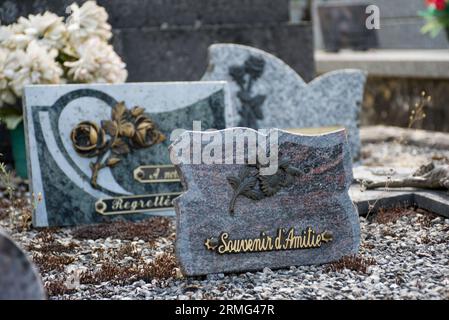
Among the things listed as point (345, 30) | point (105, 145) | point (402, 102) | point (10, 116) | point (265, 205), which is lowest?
point (402, 102)

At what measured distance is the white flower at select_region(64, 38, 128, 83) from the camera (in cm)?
596

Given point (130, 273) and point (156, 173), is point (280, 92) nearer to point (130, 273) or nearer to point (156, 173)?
point (156, 173)

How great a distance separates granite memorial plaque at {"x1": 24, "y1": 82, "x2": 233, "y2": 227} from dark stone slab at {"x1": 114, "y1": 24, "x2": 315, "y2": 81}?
7.04 ft

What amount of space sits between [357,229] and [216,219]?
2.30 ft

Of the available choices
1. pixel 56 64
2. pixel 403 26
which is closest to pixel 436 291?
pixel 56 64

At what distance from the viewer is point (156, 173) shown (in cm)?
552

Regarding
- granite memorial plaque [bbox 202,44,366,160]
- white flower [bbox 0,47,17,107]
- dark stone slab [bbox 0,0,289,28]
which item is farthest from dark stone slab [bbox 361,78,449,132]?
white flower [bbox 0,47,17,107]

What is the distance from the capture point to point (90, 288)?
397 centimetres

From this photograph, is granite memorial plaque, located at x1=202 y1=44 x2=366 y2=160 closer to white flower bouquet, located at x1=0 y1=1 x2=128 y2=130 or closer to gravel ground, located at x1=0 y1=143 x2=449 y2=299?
white flower bouquet, located at x1=0 y1=1 x2=128 y2=130

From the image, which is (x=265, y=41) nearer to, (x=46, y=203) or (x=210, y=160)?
(x=46, y=203)

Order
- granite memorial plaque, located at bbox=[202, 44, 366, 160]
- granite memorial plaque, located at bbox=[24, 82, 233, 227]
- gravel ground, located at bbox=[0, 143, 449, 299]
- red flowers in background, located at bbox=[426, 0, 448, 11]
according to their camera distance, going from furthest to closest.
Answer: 1. red flowers in background, located at bbox=[426, 0, 448, 11]
2. granite memorial plaque, located at bbox=[202, 44, 366, 160]
3. granite memorial plaque, located at bbox=[24, 82, 233, 227]
4. gravel ground, located at bbox=[0, 143, 449, 299]

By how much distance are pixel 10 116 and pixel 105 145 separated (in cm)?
108

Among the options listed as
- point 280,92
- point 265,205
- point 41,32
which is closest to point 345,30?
point 280,92

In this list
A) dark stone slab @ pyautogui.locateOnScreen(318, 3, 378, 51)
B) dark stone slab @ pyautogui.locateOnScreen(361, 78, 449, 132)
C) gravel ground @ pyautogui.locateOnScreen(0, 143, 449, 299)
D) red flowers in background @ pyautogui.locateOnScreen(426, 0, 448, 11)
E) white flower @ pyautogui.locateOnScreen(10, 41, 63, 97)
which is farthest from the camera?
dark stone slab @ pyautogui.locateOnScreen(318, 3, 378, 51)
